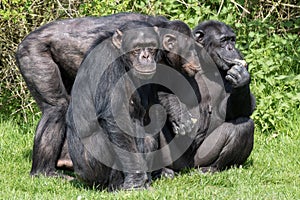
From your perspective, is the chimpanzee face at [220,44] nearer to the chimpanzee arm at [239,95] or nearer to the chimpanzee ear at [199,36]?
the chimpanzee ear at [199,36]

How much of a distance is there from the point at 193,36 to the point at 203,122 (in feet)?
2.40

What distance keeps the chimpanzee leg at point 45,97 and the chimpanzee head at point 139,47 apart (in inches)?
38.9

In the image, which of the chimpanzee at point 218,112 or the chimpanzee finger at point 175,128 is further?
the chimpanzee at point 218,112

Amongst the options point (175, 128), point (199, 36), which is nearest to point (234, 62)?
point (199, 36)

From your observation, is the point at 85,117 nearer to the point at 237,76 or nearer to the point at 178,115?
the point at 178,115

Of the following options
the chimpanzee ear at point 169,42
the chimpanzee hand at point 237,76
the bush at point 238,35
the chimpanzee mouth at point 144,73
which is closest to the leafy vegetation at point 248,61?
the bush at point 238,35

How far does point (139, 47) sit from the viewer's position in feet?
16.9

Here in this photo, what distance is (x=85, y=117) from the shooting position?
Result: 532cm

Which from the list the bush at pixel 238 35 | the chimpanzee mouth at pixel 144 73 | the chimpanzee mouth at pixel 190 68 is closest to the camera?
the chimpanzee mouth at pixel 144 73

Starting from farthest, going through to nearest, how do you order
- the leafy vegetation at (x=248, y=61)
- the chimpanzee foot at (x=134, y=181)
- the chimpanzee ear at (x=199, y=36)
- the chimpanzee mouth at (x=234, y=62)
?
the leafy vegetation at (x=248, y=61)
the chimpanzee ear at (x=199, y=36)
the chimpanzee mouth at (x=234, y=62)
the chimpanzee foot at (x=134, y=181)

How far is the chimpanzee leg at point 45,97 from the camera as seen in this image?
600cm

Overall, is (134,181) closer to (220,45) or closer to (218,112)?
(218,112)

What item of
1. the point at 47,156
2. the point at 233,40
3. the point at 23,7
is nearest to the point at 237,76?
the point at 233,40

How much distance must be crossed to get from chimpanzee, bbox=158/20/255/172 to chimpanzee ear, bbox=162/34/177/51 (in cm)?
53
